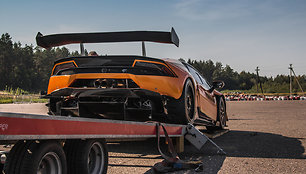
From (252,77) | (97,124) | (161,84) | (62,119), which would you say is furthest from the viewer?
(252,77)

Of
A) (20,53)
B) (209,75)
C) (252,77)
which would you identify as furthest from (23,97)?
(209,75)

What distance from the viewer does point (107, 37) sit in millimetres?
4441

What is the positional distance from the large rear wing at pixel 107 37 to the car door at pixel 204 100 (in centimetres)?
137

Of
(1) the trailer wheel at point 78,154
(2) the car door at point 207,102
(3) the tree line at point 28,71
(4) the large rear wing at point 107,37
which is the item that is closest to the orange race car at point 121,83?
(4) the large rear wing at point 107,37

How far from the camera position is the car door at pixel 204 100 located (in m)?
5.54

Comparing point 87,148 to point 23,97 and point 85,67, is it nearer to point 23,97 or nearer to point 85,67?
point 85,67

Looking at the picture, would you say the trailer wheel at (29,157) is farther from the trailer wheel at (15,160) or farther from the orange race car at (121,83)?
the orange race car at (121,83)

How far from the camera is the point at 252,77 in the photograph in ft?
396

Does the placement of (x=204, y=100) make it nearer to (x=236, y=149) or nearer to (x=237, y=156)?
(x=236, y=149)

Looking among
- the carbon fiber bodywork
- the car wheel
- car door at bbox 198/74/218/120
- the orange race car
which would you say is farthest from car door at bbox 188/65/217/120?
the carbon fiber bodywork

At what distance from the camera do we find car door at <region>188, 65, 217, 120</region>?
5.54 metres

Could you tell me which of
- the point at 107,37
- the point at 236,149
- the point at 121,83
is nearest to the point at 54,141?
the point at 121,83

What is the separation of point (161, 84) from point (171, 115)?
0.53m

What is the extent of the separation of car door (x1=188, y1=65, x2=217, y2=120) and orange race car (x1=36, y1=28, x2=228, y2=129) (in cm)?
90
